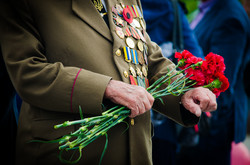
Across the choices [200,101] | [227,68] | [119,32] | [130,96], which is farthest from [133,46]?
[227,68]

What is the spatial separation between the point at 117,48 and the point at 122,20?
0.25 metres

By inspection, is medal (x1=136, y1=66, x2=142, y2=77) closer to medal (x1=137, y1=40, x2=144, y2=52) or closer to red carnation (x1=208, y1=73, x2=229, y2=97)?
medal (x1=137, y1=40, x2=144, y2=52)

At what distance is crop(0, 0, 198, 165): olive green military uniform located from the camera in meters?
1.38

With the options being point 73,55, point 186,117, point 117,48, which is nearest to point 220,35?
point 186,117

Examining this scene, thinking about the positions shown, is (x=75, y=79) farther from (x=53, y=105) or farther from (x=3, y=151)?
(x=3, y=151)

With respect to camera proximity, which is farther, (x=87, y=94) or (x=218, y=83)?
(x=218, y=83)

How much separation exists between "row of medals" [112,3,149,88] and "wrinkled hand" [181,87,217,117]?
0.29 m

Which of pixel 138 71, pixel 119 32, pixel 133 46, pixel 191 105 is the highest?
pixel 119 32

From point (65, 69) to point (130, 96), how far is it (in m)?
0.36

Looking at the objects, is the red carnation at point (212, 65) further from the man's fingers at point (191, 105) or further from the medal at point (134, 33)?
the medal at point (134, 33)

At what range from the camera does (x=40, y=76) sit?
Result: 138 cm

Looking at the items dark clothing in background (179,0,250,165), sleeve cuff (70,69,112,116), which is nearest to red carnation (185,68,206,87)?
sleeve cuff (70,69,112,116)

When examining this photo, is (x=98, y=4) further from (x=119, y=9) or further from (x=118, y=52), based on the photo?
(x=118, y=52)

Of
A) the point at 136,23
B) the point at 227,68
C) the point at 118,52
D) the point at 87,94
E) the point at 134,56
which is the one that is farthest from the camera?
the point at 227,68
